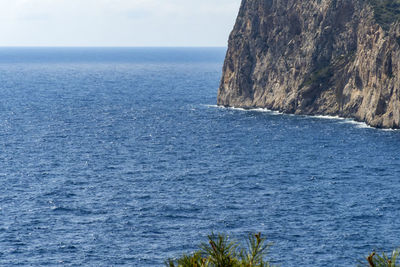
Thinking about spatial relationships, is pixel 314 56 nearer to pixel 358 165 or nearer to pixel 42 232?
pixel 358 165

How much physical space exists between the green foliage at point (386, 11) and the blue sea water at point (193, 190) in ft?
91.4

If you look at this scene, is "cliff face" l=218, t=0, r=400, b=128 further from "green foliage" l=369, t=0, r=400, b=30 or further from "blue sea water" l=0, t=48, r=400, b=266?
"blue sea water" l=0, t=48, r=400, b=266

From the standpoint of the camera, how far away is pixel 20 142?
15275cm

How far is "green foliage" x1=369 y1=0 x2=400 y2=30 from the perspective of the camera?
166 metres

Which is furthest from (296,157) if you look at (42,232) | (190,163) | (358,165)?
(42,232)

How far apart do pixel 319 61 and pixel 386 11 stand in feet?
71.0

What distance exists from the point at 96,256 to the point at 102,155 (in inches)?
2340

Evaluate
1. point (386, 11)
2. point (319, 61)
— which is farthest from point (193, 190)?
point (386, 11)

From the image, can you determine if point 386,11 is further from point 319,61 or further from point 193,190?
point 193,190

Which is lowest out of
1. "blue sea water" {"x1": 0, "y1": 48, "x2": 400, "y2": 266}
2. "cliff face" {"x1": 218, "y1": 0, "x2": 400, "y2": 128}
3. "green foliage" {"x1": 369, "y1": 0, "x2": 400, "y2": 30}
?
"blue sea water" {"x1": 0, "y1": 48, "x2": 400, "y2": 266}

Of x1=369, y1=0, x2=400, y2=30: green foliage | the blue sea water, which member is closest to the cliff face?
x1=369, y1=0, x2=400, y2=30: green foliage

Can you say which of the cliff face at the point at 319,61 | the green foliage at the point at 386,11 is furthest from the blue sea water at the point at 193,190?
the green foliage at the point at 386,11

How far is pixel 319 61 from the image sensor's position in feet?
585

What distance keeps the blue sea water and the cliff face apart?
631 cm
